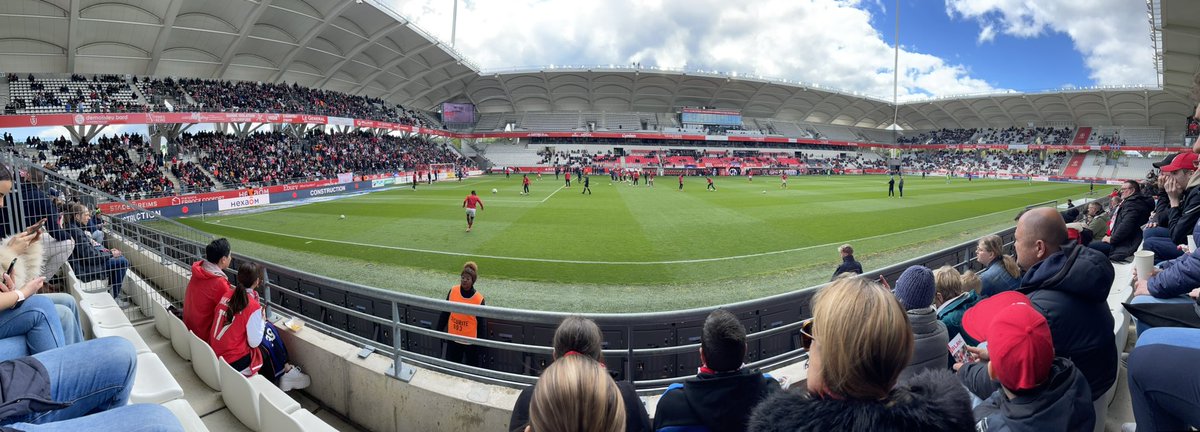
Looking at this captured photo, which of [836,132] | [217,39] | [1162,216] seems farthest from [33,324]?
[836,132]

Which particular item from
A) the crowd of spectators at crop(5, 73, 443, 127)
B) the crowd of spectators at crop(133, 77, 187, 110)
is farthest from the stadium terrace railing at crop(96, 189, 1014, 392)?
the crowd of spectators at crop(133, 77, 187, 110)

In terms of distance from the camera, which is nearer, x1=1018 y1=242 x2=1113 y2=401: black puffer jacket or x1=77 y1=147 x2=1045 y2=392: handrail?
x1=1018 y1=242 x2=1113 y2=401: black puffer jacket

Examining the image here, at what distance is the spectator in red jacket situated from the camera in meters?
4.18

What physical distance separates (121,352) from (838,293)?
11.3 ft

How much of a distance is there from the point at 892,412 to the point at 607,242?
1242 centimetres

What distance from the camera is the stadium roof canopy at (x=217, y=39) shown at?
2466 cm

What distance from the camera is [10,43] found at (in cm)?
2500

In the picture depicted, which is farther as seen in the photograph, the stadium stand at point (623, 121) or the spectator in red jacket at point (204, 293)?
the stadium stand at point (623, 121)

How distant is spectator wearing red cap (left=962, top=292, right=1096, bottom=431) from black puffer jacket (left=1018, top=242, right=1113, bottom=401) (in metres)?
0.65

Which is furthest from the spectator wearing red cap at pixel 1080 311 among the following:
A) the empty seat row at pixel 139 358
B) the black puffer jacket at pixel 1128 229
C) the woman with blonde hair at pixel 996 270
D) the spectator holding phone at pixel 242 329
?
the black puffer jacket at pixel 1128 229

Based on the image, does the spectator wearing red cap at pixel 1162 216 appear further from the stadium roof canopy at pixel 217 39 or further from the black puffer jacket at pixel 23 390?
the stadium roof canopy at pixel 217 39

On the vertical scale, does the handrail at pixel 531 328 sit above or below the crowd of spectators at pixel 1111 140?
below

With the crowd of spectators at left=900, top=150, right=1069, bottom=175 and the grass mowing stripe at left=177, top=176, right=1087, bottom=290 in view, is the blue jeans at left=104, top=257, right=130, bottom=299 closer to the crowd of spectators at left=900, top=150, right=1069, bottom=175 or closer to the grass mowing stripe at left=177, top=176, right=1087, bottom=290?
the grass mowing stripe at left=177, top=176, right=1087, bottom=290

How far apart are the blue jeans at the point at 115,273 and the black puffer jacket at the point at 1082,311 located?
30.9ft
